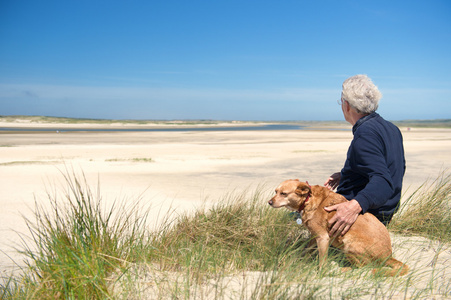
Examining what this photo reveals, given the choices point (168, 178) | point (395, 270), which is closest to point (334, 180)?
point (395, 270)

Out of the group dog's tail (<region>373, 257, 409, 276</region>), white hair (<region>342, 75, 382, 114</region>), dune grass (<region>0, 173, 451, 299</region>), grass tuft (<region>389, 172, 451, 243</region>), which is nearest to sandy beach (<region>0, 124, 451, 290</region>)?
dune grass (<region>0, 173, 451, 299</region>)

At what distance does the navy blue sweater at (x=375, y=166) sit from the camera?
10.6 ft

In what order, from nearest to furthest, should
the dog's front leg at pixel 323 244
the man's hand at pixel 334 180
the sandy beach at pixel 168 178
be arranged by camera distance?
the dog's front leg at pixel 323 244, the man's hand at pixel 334 180, the sandy beach at pixel 168 178

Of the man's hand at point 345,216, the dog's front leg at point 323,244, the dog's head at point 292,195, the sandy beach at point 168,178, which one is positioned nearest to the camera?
the man's hand at point 345,216

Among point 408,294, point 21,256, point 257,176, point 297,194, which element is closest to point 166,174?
point 257,176

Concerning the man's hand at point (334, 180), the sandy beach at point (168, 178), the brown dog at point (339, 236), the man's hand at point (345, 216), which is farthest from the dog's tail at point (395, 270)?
the sandy beach at point (168, 178)

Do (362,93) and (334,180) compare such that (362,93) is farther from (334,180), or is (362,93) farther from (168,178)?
(168,178)

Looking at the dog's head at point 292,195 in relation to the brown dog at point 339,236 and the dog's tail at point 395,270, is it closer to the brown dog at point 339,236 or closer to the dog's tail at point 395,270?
the brown dog at point 339,236

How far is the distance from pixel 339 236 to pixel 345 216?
264 millimetres

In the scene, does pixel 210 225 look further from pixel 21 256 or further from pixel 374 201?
pixel 21 256

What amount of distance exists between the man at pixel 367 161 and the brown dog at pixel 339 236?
0.10 m

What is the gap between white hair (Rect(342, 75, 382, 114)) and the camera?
11.5 feet

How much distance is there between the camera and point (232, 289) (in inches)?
107

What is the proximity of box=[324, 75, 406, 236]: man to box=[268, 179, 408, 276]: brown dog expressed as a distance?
3.9 inches
